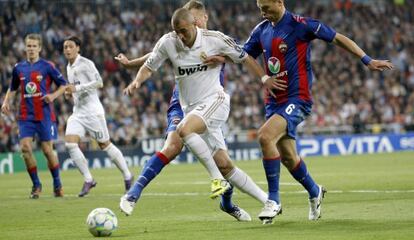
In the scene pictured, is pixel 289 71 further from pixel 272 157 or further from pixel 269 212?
pixel 269 212

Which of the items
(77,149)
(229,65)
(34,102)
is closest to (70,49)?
(34,102)

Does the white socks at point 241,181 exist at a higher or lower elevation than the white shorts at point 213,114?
lower

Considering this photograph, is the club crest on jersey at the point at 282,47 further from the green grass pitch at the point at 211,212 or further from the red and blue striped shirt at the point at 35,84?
the red and blue striped shirt at the point at 35,84

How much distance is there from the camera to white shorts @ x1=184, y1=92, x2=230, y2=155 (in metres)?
10.6

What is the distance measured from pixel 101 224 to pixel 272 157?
2.12m

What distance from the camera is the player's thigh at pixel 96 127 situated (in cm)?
1678

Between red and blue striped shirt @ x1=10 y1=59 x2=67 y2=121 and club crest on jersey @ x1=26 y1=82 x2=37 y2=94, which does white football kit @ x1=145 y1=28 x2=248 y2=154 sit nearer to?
red and blue striped shirt @ x1=10 y1=59 x2=67 y2=121

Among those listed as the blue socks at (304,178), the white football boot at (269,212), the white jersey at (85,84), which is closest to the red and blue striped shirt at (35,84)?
the white jersey at (85,84)

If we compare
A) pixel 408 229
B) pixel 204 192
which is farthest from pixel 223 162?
pixel 204 192

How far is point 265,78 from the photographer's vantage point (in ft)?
34.3

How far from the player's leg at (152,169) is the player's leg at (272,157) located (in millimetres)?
1020

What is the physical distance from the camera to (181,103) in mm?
10922

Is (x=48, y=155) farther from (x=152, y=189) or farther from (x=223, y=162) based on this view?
(x=223, y=162)

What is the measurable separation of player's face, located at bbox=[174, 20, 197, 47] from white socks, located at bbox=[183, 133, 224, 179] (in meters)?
1.07
